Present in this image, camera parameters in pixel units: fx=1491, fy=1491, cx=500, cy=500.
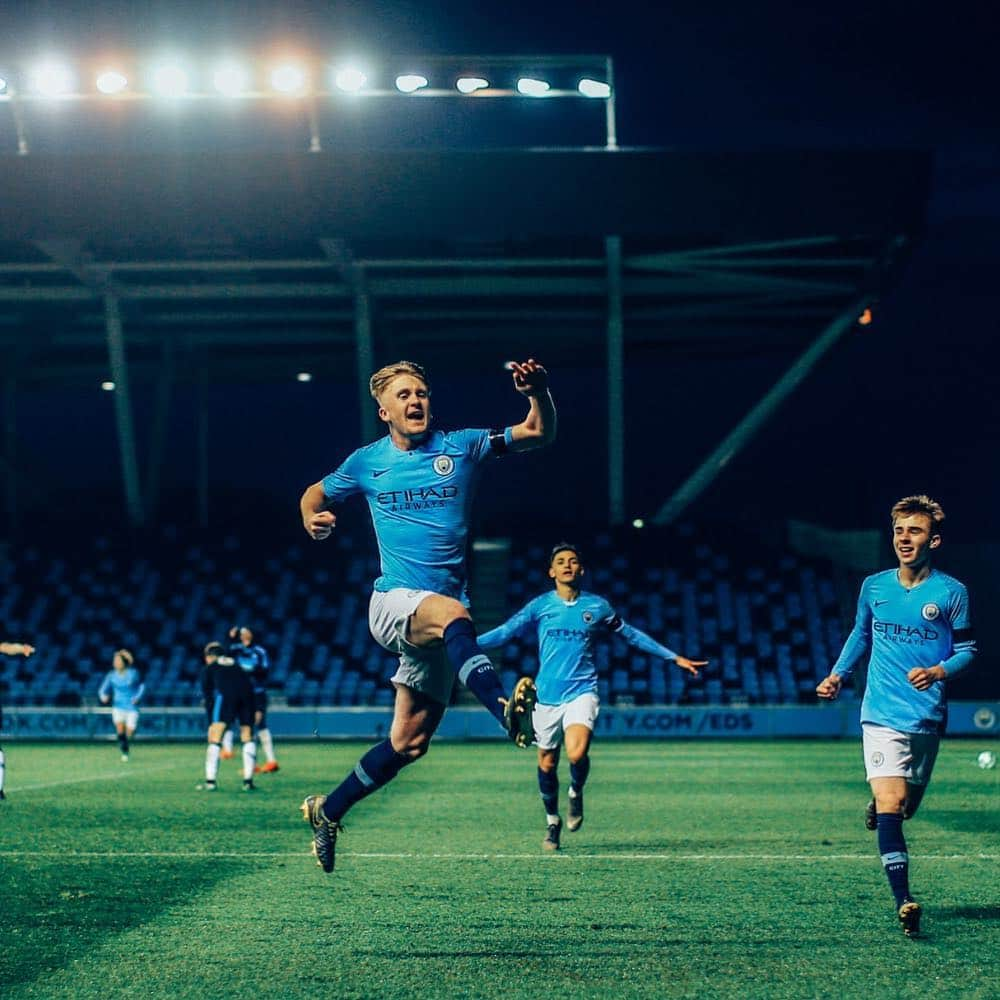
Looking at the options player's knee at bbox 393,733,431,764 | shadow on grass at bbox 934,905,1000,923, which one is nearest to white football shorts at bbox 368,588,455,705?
player's knee at bbox 393,733,431,764

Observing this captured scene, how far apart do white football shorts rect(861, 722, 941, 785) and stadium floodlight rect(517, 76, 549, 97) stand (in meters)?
26.3

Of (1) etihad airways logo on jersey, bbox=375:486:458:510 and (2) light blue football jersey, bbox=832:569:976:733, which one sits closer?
(1) etihad airways logo on jersey, bbox=375:486:458:510

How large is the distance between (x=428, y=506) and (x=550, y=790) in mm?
5349

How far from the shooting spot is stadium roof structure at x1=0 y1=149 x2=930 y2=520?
102 feet

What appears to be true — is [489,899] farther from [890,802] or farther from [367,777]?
[890,802]

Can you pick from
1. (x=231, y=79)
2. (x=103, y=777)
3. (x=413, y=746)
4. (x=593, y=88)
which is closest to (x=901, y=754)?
(x=413, y=746)

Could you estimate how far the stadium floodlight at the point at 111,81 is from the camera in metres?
31.5

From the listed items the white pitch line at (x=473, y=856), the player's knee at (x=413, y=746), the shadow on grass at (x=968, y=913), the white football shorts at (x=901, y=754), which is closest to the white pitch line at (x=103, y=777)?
the white pitch line at (x=473, y=856)

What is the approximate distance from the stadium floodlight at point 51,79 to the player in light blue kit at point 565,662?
23587mm

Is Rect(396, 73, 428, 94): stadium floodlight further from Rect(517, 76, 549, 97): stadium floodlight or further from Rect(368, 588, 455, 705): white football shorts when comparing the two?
Rect(368, 588, 455, 705): white football shorts

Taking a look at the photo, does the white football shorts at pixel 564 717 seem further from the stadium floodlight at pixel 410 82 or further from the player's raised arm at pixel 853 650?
the stadium floodlight at pixel 410 82

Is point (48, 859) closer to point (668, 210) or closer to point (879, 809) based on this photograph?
point (879, 809)

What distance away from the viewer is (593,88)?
31984 millimetres

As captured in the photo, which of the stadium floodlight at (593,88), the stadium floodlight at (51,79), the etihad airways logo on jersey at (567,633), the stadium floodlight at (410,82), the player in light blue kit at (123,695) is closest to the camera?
the etihad airways logo on jersey at (567,633)
